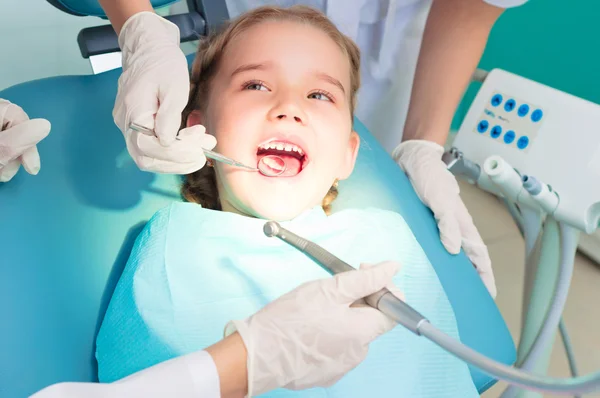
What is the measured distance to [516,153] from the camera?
1.67 metres

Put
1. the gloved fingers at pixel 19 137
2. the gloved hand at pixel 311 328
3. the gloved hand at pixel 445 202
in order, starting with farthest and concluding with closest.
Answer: the gloved hand at pixel 445 202
the gloved fingers at pixel 19 137
the gloved hand at pixel 311 328

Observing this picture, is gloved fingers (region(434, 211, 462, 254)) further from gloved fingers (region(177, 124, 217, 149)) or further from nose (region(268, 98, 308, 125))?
gloved fingers (region(177, 124, 217, 149))

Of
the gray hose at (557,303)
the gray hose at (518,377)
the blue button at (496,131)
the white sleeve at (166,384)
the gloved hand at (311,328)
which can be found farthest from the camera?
the blue button at (496,131)

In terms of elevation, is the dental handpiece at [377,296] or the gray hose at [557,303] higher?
the dental handpiece at [377,296]

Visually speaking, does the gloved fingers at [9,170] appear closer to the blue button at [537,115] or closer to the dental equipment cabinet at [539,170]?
the dental equipment cabinet at [539,170]

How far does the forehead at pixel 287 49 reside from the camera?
4.62ft

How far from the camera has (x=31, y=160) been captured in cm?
134

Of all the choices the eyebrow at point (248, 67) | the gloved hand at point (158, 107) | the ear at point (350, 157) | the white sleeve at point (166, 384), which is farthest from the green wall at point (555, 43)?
the white sleeve at point (166, 384)

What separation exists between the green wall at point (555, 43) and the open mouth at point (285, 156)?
4.84ft

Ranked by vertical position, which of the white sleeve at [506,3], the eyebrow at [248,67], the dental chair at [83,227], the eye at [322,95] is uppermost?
the white sleeve at [506,3]

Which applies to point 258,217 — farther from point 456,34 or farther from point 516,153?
point 456,34

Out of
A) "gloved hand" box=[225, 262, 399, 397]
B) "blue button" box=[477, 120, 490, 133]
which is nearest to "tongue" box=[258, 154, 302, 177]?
"gloved hand" box=[225, 262, 399, 397]

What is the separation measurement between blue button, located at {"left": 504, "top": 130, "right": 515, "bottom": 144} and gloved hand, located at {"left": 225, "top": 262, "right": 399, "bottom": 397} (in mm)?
843

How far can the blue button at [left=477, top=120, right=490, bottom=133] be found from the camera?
1.74m
